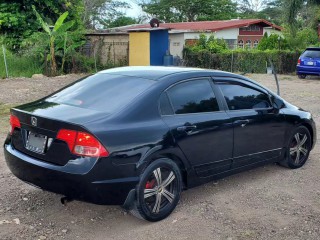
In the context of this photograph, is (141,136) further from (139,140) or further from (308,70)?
(308,70)

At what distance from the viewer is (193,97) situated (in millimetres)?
4836

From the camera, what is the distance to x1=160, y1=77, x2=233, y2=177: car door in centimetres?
453

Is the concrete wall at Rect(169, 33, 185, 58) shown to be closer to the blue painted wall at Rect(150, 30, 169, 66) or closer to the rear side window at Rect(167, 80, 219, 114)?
the blue painted wall at Rect(150, 30, 169, 66)

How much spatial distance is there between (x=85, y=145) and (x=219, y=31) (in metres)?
31.9

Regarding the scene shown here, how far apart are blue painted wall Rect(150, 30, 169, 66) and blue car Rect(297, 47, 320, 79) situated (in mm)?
6725

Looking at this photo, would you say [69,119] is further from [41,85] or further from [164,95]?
[41,85]

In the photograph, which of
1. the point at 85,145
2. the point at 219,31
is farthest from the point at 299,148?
the point at 219,31

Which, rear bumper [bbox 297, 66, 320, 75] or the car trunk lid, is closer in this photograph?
the car trunk lid

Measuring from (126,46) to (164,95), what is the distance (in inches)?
717

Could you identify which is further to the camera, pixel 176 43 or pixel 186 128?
pixel 176 43

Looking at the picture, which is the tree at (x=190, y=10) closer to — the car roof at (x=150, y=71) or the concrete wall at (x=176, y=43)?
the concrete wall at (x=176, y=43)

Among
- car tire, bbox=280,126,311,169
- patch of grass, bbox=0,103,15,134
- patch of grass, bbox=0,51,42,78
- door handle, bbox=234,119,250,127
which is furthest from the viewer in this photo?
patch of grass, bbox=0,51,42,78

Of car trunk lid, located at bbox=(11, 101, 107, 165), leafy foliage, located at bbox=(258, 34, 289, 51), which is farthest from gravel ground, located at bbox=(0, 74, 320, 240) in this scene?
leafy foliage, located at bbox=(258, 34, 289, 51)

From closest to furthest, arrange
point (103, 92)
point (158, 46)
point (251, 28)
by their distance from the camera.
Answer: point (103, 92) → point (158, 46) → point (251, 28)
